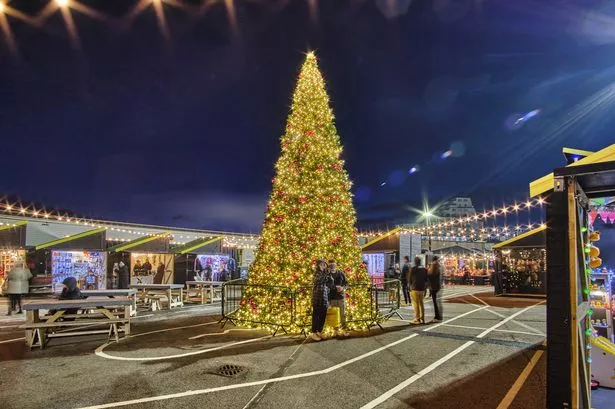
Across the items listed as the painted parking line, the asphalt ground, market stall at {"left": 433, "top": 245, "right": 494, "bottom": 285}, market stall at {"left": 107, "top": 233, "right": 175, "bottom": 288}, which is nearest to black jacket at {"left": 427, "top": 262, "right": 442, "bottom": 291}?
the asphalt ground

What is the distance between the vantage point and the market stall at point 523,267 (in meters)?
22.1

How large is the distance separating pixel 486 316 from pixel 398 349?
6326mm

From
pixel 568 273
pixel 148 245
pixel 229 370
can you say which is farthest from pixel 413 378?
pixel 148 245

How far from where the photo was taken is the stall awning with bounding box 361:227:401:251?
2333 cm

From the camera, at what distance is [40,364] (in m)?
7.01

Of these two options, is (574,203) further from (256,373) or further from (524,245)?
(524,245)

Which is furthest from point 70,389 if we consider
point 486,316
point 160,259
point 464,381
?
point 160,259

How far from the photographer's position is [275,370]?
21.5ft

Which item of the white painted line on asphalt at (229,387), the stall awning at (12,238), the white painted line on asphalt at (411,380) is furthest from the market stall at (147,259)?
the white painted line on asphalt at (411,380)

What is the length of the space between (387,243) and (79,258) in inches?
642

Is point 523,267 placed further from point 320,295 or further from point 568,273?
point 568,273

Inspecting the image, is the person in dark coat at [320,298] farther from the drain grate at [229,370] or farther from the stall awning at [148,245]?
the stall awning at [148,245]

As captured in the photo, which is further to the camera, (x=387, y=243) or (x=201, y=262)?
(x=201, y=262)

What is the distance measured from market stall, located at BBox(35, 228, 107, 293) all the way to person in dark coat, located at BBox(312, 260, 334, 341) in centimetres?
1568
